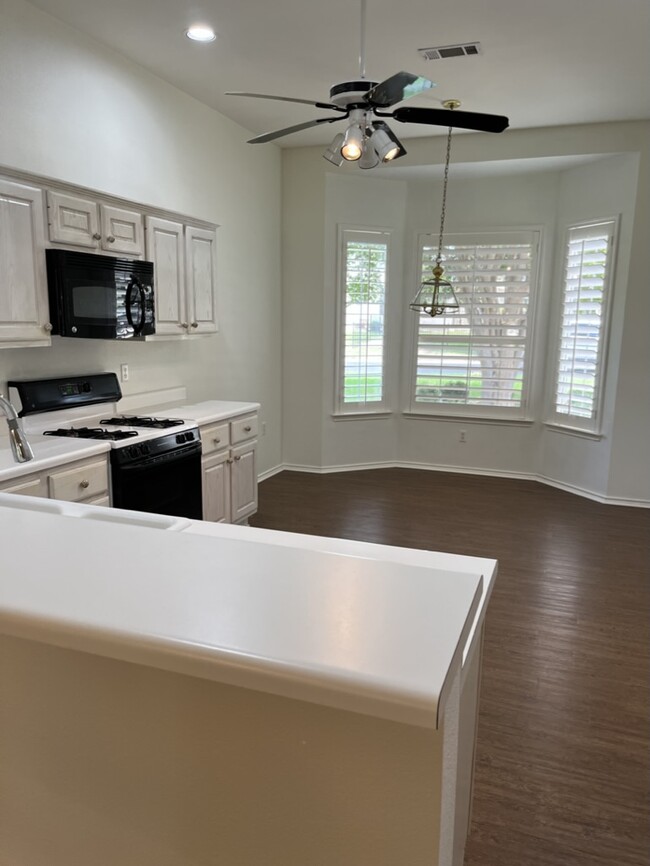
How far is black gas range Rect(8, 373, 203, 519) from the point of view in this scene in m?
3.08

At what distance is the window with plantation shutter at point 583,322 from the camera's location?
5141 mm

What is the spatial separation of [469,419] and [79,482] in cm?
419

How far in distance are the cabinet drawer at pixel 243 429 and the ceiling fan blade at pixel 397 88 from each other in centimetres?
230

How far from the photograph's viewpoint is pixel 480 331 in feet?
19.6

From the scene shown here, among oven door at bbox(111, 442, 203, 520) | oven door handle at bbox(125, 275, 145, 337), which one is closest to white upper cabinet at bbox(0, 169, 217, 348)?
oven door handle at bbox(125, 275, 145, 337)

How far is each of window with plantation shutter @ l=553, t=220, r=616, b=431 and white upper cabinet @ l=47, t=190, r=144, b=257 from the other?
145 inches

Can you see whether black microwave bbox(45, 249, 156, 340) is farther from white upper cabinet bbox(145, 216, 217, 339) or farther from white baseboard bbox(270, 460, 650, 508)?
white baseboard bbox(270, 460, 650, 508)

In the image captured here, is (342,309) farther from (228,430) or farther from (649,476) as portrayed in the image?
(649,476)

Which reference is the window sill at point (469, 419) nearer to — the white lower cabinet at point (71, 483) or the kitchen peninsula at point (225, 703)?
the white lower cabinet at point (71, 483)

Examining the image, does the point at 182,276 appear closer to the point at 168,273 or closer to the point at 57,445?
the point at 168,273

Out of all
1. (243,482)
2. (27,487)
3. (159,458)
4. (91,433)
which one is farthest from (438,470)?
(27,487)

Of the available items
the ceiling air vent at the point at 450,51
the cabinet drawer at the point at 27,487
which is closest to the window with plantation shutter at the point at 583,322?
the ceiling air vent at the point at 450,51

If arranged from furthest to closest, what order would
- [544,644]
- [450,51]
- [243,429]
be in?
[243,429], [450,51], [544,644]

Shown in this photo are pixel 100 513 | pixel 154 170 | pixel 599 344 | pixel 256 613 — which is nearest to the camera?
pixel 256 613
